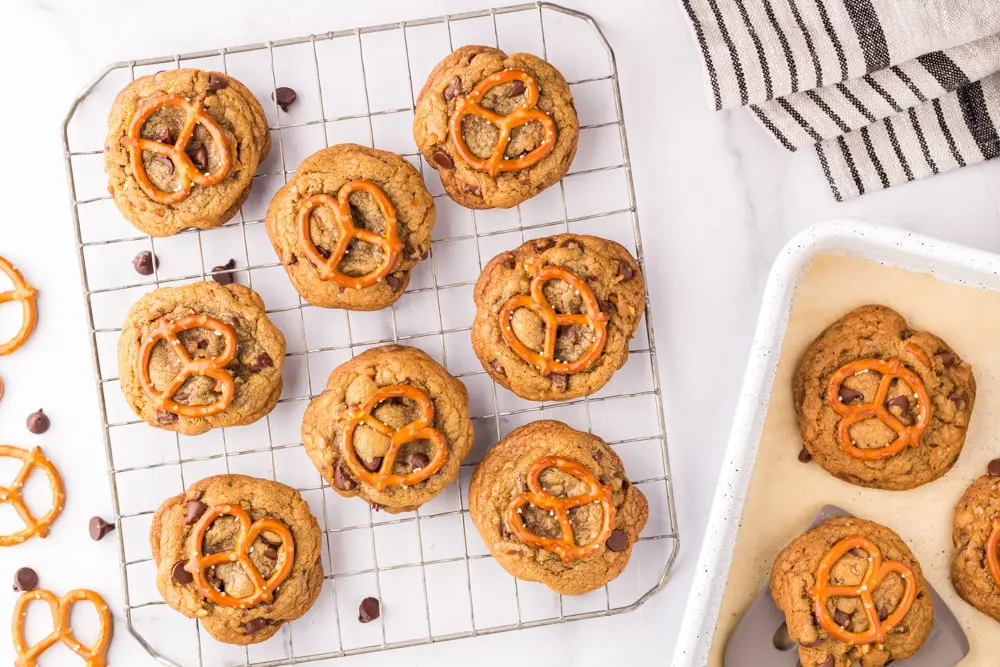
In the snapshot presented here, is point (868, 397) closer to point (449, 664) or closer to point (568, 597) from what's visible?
point (568, 597)

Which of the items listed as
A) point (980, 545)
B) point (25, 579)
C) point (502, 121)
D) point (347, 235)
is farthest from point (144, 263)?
point (980, 545)

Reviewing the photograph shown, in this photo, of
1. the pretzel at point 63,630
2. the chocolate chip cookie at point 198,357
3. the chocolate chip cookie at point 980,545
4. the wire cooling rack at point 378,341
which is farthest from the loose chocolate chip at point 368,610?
the chocolate chip cookie at point 980,545

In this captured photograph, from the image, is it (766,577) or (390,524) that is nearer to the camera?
(766,577)

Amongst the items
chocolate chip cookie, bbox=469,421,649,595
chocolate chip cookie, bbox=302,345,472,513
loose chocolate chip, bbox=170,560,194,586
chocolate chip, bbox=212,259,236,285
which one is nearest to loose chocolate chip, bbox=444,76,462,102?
chocolate chip cookie, bbox=302,345,472,513

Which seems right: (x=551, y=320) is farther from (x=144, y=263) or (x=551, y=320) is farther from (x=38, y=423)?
(x=38, y=423)

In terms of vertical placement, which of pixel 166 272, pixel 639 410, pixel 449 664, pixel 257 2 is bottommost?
pixel 449 664

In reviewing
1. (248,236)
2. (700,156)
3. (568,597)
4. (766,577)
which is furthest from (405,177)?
(766,577)

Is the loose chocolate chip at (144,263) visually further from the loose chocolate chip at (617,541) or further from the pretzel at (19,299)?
the loose chocolate chip at (617,541)

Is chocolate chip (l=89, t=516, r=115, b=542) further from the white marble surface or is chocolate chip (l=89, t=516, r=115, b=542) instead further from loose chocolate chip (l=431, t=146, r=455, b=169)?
loose chocolate chip (l=431, t=146, r=455, b=169)
